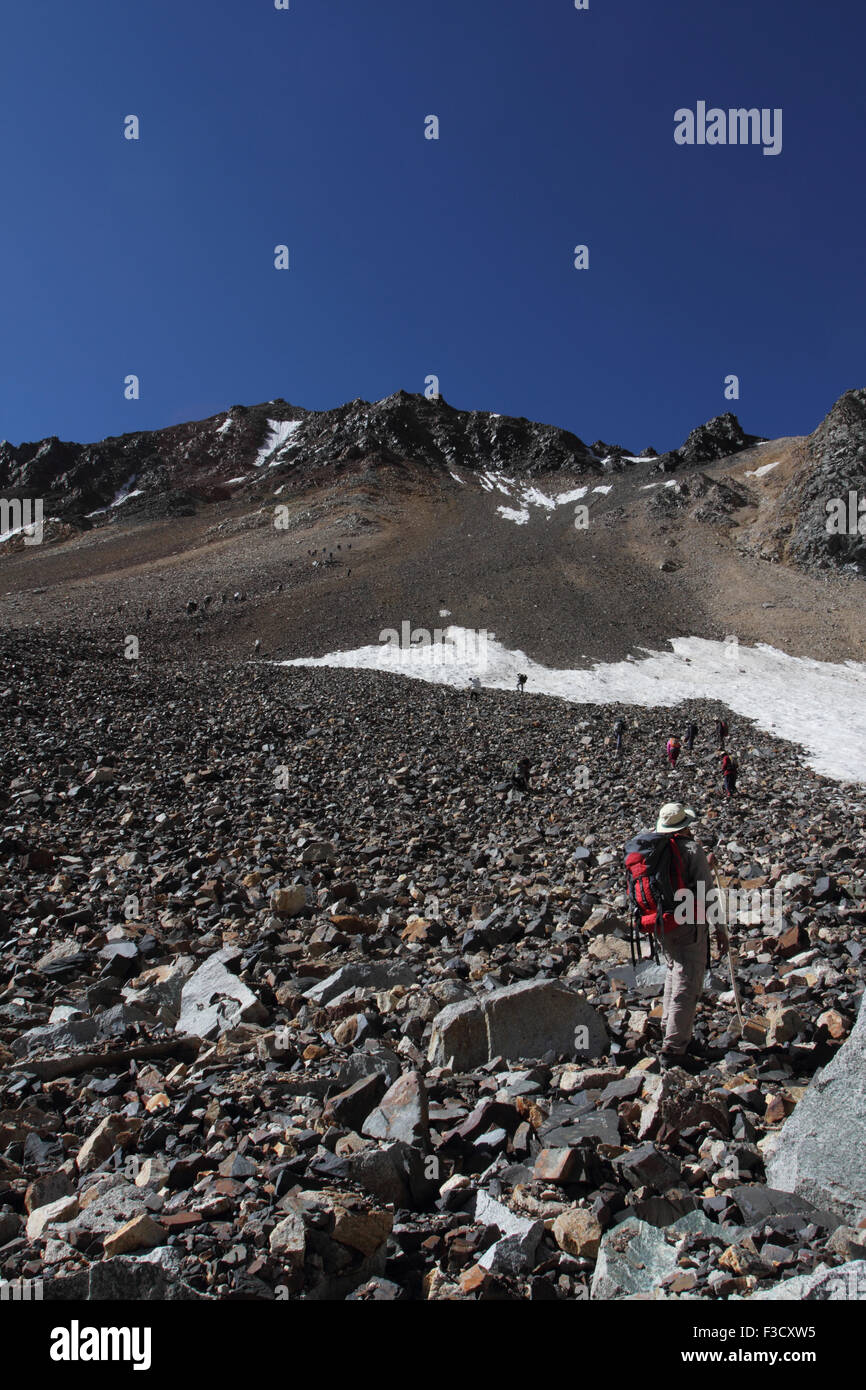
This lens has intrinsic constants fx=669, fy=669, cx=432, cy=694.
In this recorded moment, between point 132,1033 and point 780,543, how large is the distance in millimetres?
70451

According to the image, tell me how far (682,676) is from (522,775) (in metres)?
23.6

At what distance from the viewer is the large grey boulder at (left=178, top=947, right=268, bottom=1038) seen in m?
6.27

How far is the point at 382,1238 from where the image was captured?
3.52m

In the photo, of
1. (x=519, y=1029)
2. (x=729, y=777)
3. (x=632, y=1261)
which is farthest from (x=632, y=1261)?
(x=729, y=777)

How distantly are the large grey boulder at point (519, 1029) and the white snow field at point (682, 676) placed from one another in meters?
21.7

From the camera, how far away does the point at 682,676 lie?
36812mm

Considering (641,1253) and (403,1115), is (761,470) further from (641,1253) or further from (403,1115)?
(641,1253)

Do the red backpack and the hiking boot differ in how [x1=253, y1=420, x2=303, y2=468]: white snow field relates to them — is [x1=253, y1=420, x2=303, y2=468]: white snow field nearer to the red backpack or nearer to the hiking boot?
the red backpack

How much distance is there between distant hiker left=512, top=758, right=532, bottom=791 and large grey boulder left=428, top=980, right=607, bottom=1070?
A: 9.92 meters

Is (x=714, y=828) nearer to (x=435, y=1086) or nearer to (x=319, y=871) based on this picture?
(x=319, y=871)

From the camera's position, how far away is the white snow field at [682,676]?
2830cm

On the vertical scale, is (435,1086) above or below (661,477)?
below

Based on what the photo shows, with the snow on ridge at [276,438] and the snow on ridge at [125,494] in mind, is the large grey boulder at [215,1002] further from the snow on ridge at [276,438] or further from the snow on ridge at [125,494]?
the snow on ridge at [276,438]

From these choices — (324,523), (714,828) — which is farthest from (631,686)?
(324,523)
